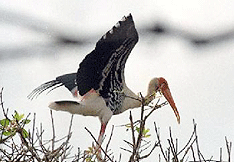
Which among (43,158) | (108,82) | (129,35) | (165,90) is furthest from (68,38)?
(165,90)

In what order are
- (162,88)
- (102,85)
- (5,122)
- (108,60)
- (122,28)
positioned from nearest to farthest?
(5,122) → (122,28) → (108,60) → (102,85) → (162,88)

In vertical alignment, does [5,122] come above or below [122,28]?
below

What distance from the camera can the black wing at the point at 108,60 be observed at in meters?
3.49

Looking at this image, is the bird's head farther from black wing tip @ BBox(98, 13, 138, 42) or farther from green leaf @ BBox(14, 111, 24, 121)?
green leaf @ BBox(14, 111, 24, 121)

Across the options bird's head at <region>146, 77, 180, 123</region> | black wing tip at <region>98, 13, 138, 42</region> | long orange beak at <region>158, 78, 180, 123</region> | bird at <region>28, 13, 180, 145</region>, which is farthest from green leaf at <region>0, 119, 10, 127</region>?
long orange beak at <region>158, 78, 180, 123</region>

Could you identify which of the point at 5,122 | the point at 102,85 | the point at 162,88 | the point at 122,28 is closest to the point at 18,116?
the point at 5,122

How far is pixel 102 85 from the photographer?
15.0ft

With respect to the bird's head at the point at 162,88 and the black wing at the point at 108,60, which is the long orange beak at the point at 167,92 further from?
the black wing at the point at 108,60

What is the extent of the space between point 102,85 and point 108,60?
1.51 feet

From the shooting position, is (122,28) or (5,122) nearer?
(5,122)

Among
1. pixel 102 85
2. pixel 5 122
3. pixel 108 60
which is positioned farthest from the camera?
pixel 102 85

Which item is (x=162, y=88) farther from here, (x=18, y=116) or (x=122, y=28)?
(x=18, y=116)

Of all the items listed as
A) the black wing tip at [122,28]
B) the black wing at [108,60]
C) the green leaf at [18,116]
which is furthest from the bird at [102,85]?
the green leaf at [18,116]

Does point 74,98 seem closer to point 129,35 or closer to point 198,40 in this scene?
point 129,35
